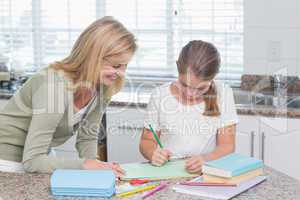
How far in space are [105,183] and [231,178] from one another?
0.39 meters

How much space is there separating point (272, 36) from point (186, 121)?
1182 millimetres

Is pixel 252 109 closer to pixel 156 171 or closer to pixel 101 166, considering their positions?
pixel 156 171

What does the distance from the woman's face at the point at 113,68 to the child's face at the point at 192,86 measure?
1.09 ft

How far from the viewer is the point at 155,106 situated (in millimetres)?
2342

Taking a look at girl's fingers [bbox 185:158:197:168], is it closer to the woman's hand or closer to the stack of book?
the stack of book

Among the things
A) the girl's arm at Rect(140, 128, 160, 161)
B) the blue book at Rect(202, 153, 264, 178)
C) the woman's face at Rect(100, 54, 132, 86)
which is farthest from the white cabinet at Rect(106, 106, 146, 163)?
the blue book at Rect(202, 153, 264, 178)

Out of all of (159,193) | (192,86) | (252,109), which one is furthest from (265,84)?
(159,193)

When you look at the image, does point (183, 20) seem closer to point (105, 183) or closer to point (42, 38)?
point (42, 38)

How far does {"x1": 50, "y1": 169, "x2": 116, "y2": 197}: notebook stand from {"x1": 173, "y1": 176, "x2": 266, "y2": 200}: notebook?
0.21m

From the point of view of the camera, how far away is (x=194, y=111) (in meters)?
2.35

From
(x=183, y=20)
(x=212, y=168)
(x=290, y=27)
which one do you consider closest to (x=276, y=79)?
(x=290, y=27)

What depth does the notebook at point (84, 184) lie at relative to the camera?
1.57 metres

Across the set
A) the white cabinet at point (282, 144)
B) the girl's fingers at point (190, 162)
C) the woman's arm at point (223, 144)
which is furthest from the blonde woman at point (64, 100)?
the white cabinet at point (282, 144)

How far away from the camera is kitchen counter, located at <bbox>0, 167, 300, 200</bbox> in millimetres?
1576
